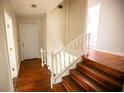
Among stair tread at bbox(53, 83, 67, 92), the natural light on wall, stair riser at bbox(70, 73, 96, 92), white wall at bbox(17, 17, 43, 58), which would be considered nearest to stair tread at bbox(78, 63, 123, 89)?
stair riser at bbox(70, 73, 96, 92)

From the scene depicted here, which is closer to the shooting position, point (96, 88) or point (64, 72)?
point (96, 88)

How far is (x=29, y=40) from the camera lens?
17.0 feet

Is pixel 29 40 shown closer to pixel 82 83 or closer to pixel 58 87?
pixel 58 87

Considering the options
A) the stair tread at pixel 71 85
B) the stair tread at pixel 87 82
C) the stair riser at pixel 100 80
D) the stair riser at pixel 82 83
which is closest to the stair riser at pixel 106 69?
the stair riser at pixel 100 80

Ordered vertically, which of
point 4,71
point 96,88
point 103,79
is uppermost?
point 4,71

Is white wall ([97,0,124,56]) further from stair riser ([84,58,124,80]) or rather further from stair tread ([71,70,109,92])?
stair tread ([71,70,109,92])

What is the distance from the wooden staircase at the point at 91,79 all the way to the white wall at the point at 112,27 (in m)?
1.44

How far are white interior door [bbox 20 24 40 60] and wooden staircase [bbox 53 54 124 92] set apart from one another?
317cm

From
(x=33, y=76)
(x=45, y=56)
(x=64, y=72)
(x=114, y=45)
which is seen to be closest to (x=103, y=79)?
(x=64, y=72)

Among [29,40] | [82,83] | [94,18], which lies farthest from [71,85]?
[29,40]

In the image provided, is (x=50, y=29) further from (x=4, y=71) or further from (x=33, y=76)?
(x=4, y=71)

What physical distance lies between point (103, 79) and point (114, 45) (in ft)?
6.31

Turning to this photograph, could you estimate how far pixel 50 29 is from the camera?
14.6ft

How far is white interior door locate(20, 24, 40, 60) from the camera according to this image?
5020mm
